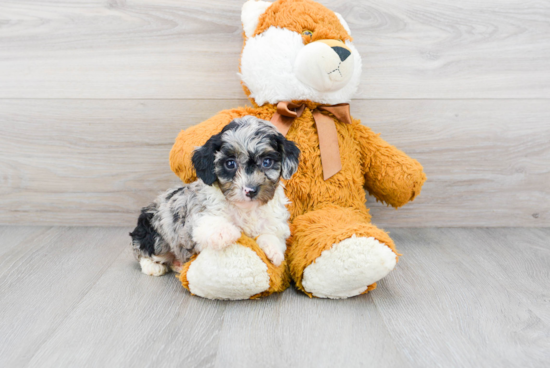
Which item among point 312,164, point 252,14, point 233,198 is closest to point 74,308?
point 233,198

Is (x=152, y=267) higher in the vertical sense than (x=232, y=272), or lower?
lower

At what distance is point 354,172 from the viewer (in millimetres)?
1889

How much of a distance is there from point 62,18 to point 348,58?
142 centimetres

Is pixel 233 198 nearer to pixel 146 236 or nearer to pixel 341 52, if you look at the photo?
pixel 146 236

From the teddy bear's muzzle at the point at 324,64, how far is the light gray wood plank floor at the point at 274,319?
0.81 m

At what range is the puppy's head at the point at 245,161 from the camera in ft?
4.47

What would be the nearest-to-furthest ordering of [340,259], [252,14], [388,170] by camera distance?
Result: 1. [340,259]
2. [252,14]
3. [388,170]

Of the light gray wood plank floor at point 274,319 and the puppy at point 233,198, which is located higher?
the puppy at point 233,198

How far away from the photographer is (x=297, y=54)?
1.68 meters

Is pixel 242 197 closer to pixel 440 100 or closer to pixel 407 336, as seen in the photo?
pixel 407 336

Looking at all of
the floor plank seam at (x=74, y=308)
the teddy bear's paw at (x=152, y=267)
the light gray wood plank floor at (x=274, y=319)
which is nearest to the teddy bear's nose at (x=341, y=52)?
the light gray wood plank floor at (x=274, y=319)

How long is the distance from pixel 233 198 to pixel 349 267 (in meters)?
0.45

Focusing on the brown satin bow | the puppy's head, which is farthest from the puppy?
the brown satin bow

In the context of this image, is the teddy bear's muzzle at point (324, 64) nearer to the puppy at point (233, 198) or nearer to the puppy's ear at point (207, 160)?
the puppy at point (233, 198)
